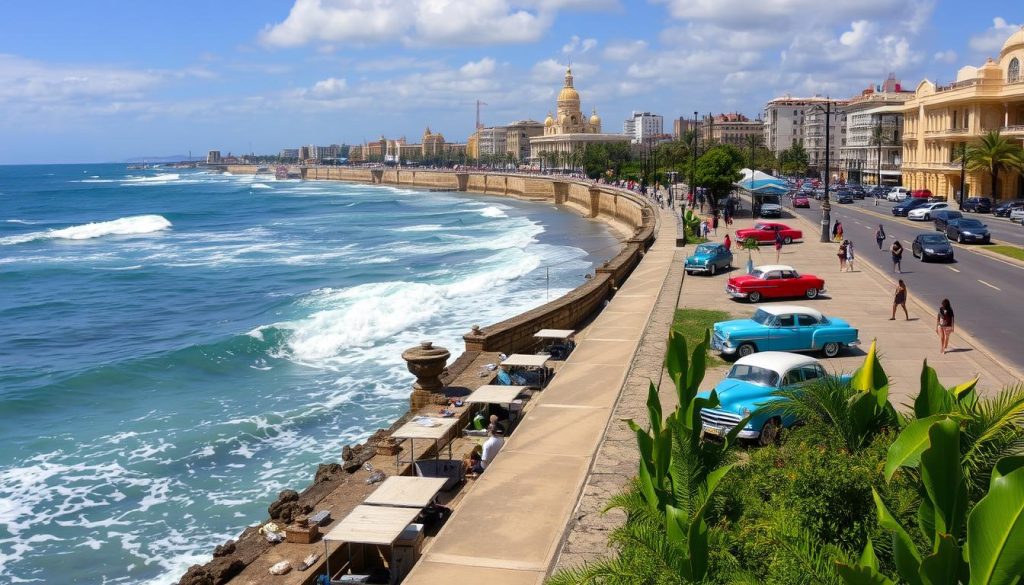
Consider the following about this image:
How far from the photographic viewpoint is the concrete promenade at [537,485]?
29.4ft

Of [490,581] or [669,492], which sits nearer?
[669,492]

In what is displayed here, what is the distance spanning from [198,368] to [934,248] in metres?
24.0

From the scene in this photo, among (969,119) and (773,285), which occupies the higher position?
(969,119)

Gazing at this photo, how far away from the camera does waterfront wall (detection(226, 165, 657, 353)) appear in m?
20.0

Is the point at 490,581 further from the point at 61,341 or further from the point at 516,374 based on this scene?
the point at 61,341

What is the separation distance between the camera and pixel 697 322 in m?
20.2

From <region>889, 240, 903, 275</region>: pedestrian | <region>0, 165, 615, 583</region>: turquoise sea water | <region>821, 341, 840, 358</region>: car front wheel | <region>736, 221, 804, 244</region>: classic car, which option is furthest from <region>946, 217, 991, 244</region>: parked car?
<region>821, 341, 840, 358</region>: car front wheel

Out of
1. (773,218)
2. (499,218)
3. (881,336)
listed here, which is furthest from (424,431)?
(499,218)

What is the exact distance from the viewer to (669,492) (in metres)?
7.52

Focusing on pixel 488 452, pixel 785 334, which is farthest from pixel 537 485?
pixel 785 334

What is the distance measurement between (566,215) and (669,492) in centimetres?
7996

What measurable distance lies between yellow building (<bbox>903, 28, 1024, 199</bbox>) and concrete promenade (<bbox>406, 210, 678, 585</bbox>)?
50.6 meters

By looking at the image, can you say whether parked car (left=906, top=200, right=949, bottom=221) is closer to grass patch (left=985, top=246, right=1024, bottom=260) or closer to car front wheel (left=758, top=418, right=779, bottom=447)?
grass patch (left=985, top=246, right=1024, bottom=260)

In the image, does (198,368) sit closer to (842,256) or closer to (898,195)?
(842,256)
